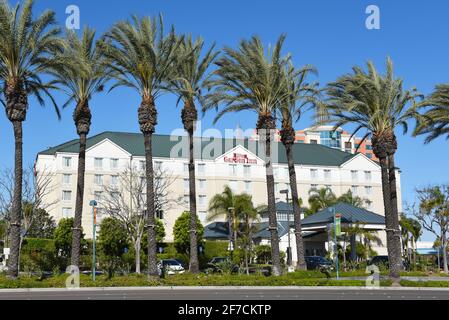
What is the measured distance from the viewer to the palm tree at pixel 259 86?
35.8 m

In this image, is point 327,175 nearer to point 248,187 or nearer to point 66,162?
point 248,187

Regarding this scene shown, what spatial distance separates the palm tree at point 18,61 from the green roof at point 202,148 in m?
46.7

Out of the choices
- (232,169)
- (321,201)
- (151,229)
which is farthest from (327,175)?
(151,229)

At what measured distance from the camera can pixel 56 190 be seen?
77.8 m

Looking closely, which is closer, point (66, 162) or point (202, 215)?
point (66, 162)

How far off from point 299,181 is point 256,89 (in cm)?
5589

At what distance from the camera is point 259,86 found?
1426 inches

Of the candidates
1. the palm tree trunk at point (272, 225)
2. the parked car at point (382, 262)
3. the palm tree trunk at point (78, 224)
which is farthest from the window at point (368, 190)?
the palm tree trunk at point (78, 224)

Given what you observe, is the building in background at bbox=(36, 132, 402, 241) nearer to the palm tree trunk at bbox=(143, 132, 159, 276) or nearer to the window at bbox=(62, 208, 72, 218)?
the window at bbox=(62, 208, 72, 218)

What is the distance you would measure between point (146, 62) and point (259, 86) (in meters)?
7.10

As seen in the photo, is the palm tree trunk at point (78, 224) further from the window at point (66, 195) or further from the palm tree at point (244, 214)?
the window at point (66, 195)

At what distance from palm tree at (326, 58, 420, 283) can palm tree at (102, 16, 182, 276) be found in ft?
34.7

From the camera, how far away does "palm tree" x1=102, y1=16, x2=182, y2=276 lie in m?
33.5
